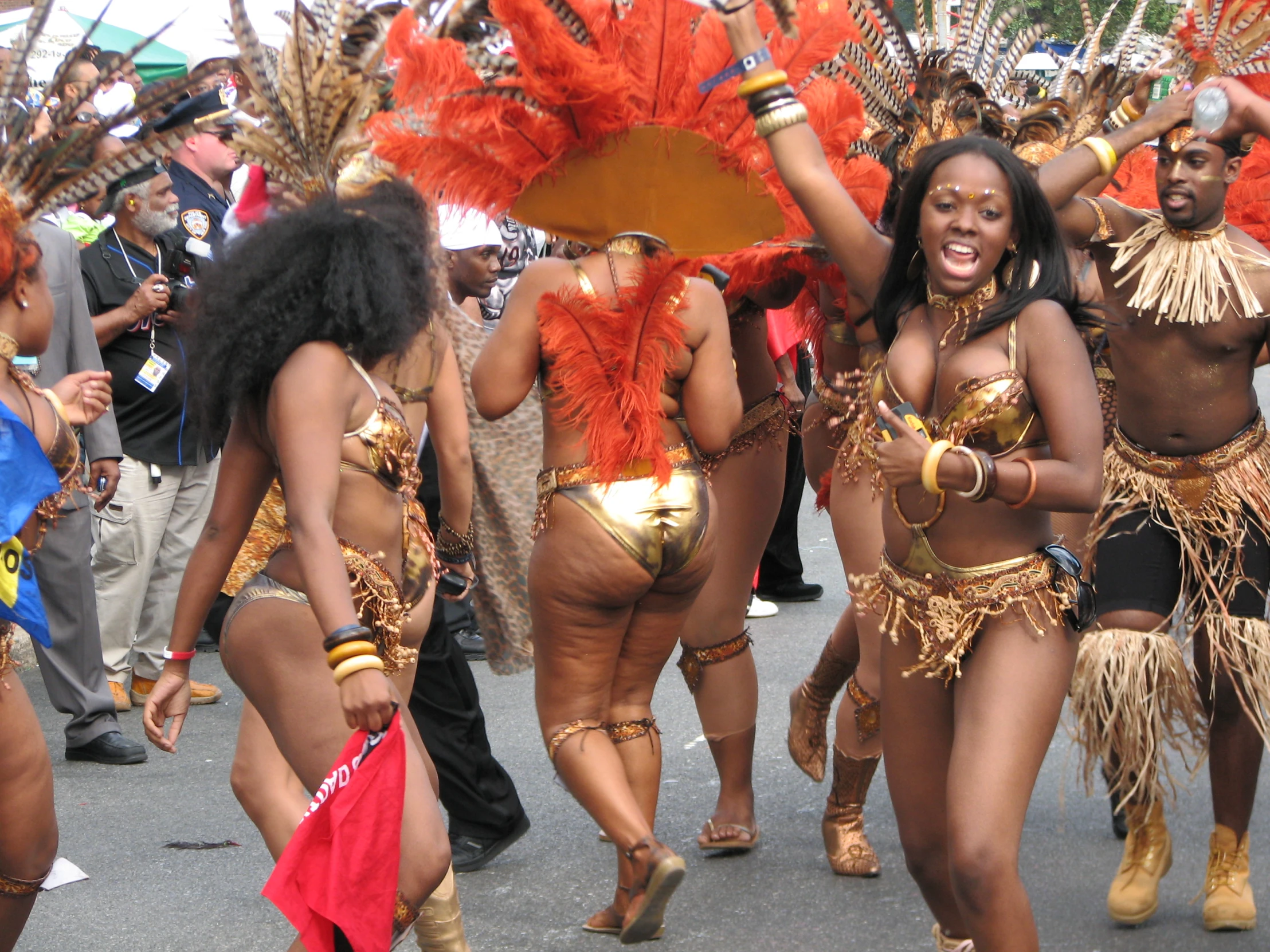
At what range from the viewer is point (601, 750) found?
12.5 ft

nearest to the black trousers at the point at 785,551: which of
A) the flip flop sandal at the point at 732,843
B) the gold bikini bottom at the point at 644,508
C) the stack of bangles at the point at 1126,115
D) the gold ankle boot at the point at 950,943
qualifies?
the flip flop sandal at the point at 732,843

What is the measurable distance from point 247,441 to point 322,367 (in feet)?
0.91

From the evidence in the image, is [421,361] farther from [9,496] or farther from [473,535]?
[9,496]

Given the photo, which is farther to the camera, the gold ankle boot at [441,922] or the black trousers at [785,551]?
the black trousers at [785,551]

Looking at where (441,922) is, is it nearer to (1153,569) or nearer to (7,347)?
(7,347)

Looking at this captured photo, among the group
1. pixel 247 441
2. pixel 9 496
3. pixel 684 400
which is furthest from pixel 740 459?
pixel 9 496

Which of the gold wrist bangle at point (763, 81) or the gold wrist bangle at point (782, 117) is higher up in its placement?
→ the gold wrist bangle at point (763, 81)

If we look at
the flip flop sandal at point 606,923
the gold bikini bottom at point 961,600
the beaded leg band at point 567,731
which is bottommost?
the flip flop sandal at point 606,923

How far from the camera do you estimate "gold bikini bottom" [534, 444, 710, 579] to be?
375 cm

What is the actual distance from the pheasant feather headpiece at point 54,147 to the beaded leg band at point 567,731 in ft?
5.61

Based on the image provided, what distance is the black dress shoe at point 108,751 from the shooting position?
227 inches

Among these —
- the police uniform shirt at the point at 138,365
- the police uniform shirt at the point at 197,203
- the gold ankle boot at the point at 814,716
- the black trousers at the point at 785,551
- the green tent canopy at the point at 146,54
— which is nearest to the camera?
the gold ankle boot at the point at 814,716

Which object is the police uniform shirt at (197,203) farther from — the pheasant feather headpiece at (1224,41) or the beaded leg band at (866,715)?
the pheasant feather headpiece at (1224,41)

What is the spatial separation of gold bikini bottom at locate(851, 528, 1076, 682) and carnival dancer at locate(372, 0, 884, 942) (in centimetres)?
80
